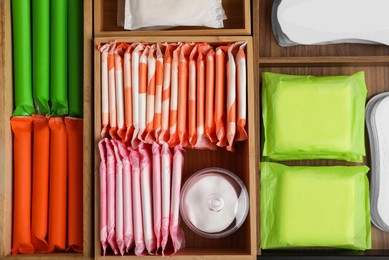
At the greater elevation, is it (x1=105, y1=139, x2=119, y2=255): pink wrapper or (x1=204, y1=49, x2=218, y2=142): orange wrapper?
(x1=204, y1=49, x2=218, y2=142): orange wrapper

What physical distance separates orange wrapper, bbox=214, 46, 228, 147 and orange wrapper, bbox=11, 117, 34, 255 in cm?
59

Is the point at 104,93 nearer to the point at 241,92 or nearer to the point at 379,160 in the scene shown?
the point at 241,92

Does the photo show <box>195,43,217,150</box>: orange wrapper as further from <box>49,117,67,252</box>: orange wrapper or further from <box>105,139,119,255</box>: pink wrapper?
<box>49,117,67,252</box>: orange wrapper

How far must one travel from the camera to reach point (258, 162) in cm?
178

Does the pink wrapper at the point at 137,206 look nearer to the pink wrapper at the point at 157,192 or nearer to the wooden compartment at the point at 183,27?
the pink wrapper at the point at 157,192

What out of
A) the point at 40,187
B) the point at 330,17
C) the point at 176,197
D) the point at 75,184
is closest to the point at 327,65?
the point at 330,17

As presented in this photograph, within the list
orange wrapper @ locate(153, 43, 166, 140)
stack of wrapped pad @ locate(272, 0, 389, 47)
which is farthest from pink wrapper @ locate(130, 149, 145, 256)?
stack of wrapped pad @ locate(272, 0, 389, 47)

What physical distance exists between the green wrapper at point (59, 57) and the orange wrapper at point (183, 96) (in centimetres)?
37

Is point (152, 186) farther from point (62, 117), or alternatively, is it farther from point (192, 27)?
point (192, 27)

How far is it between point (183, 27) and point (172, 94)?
0.84 feet

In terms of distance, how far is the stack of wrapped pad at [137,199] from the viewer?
5.64 ft

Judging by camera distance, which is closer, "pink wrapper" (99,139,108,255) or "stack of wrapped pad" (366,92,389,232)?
"pink wrapper" (99,139,108,255)

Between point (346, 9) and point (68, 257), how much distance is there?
1.14 meters

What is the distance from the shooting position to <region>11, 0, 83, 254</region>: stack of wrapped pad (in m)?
1.79
